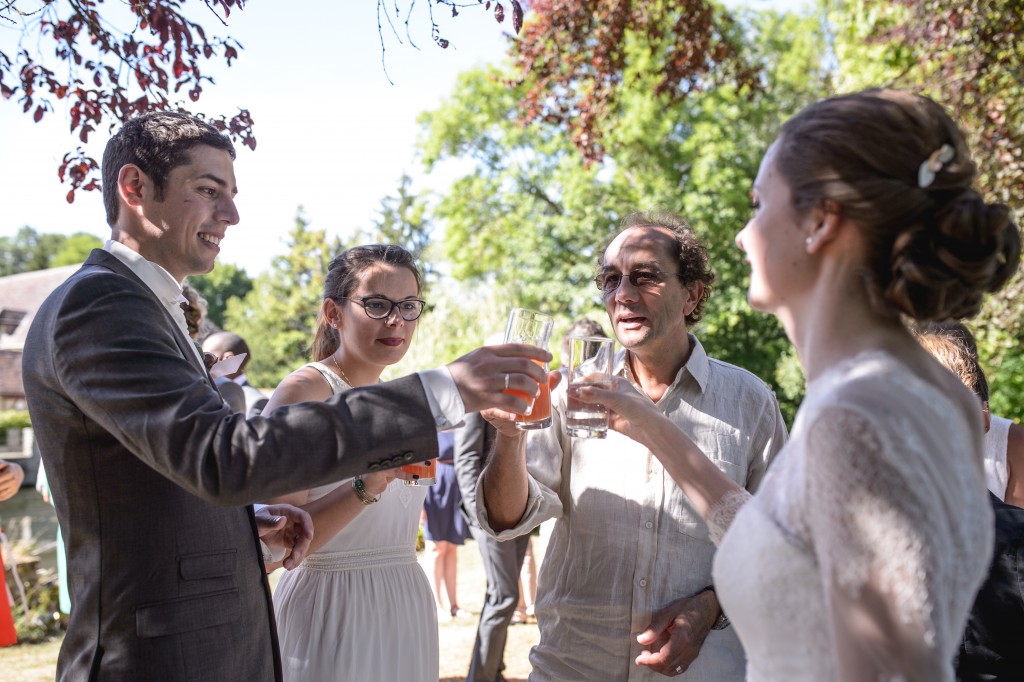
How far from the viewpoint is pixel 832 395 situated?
4.78 feet

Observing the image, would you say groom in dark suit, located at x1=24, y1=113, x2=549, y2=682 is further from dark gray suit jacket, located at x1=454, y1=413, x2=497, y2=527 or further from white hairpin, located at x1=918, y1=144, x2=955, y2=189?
dark gray suit jacket, located at x1=454, y1=413, x2=497, y2=527

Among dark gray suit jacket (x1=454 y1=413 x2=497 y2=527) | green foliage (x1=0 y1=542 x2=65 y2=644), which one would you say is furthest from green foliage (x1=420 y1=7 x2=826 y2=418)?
green foliage (x1=0 y1=542 x2=65 y2=644)

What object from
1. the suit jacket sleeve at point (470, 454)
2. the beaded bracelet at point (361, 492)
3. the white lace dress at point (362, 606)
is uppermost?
the suit jacket sleeve at point (470, 454)

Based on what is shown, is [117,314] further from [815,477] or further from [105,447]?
[815,477]

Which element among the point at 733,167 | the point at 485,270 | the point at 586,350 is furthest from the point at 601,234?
the point at 586,350

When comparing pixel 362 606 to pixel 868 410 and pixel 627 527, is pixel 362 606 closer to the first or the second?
pixel 627 527

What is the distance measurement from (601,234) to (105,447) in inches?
801

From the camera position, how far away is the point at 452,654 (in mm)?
7434

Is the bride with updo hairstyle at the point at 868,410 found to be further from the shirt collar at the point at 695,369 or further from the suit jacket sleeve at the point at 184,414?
the shirt collar at the point at 695,369

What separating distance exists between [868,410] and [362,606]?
7.55 feet

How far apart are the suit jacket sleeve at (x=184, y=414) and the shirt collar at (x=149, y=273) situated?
171mm

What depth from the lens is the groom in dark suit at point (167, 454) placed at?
1845 mm

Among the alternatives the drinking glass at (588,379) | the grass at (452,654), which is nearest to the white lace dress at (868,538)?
the drinking glass at (588,379)

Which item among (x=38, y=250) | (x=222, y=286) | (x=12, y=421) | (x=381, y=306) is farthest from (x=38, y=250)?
(x=381, y=306)
